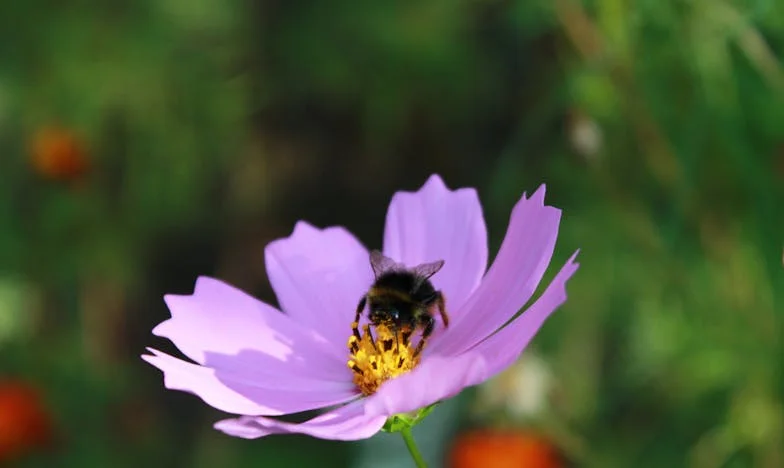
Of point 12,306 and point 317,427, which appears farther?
point 12,306

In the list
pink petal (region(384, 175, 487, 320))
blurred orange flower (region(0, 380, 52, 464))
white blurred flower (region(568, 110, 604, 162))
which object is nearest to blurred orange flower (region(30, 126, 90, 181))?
blurred orange flower (region(0, 380, 52, 464))

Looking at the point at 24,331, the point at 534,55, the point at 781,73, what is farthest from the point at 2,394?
the point at 781,73

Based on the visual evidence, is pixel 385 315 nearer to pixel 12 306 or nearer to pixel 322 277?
pixel 322 277

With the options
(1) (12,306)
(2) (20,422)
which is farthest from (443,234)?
(1) (12,306)

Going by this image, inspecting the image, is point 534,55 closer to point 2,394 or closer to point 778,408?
point 778,408

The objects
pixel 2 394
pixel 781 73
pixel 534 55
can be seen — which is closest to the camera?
pixel 781 73

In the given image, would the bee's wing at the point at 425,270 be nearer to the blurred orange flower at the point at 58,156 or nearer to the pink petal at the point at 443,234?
the pink petal at the point at 443,234
